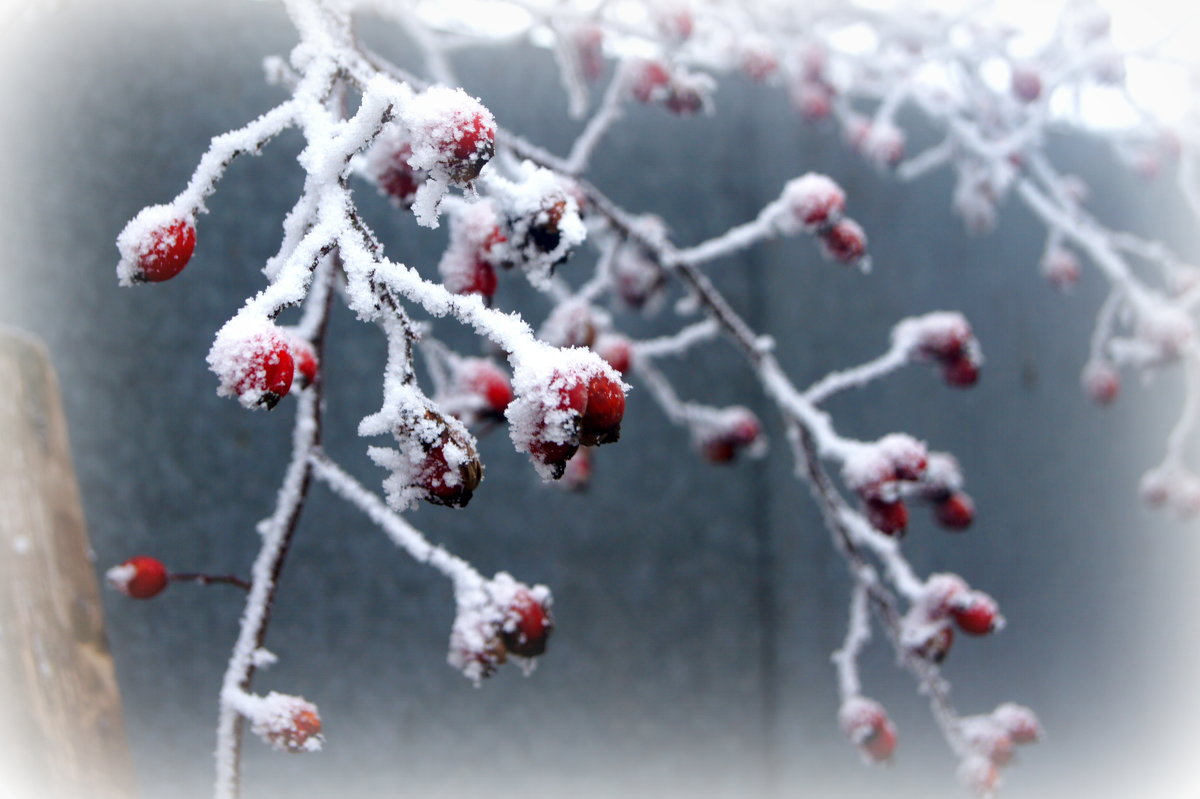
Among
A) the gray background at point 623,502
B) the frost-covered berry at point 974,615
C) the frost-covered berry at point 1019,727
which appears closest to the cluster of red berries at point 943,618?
the frost-covered berry at point 974,615

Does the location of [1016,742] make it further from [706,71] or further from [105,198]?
[105,198]

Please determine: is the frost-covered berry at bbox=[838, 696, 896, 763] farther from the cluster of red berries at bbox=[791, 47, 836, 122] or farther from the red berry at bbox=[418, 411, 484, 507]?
the cluster of red berries at bbox=[791, 47, 836, 122]

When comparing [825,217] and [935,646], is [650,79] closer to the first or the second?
[825,217]

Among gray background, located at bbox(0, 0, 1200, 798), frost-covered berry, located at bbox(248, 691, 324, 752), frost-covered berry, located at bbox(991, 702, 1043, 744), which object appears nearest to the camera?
frost-covered berry, located at bbox(248, 691, 324, 752)

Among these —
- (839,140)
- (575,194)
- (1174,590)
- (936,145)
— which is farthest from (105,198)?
(1174,590)

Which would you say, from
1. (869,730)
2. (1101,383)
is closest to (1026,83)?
(1101,383)

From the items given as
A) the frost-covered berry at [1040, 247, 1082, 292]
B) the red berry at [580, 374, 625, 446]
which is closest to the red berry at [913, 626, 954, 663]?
the red berry at [580, 374, 625, 446]
